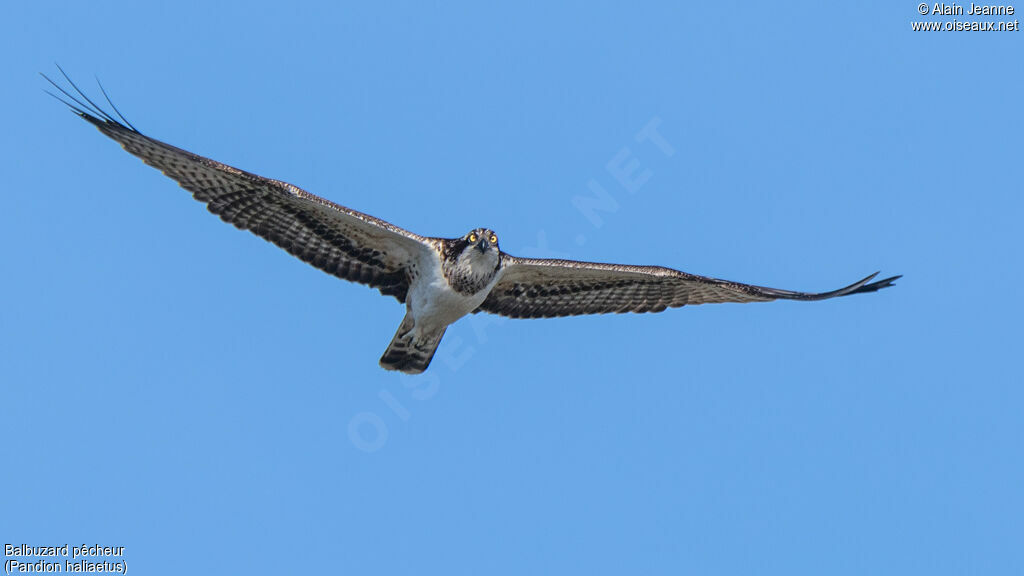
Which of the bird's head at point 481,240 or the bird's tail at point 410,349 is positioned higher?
the bird's head at point 481,240

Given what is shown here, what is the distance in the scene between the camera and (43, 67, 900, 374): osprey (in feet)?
44.8

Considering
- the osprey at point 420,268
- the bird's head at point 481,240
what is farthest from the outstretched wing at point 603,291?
the bird's head at point 481,240

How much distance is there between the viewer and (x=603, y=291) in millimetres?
15477

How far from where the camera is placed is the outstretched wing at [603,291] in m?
14.9

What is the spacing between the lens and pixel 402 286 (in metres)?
14.8

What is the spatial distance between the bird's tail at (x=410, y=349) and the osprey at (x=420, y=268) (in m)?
0.01

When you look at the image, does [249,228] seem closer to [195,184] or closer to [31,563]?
[195,184]

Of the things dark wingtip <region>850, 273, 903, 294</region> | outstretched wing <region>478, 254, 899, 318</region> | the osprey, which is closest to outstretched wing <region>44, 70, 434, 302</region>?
the osprey

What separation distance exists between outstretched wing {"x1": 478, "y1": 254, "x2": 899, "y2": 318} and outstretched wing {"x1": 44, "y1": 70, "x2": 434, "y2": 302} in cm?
137

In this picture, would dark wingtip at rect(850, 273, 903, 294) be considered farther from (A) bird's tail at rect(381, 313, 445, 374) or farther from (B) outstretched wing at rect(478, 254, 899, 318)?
(A) bird's tail at rect(381, 313, 445, 374)

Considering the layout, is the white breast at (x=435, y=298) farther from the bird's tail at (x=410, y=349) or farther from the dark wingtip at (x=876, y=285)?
the dark wingtip at (x=876, y=285)

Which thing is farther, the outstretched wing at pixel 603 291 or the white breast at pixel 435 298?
the outstretched wing at pixel 603 291

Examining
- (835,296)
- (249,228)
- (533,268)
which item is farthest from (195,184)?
(835,296)

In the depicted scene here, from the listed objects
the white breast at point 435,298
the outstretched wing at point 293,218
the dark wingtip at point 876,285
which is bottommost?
the dark wingtip at point 876,285
